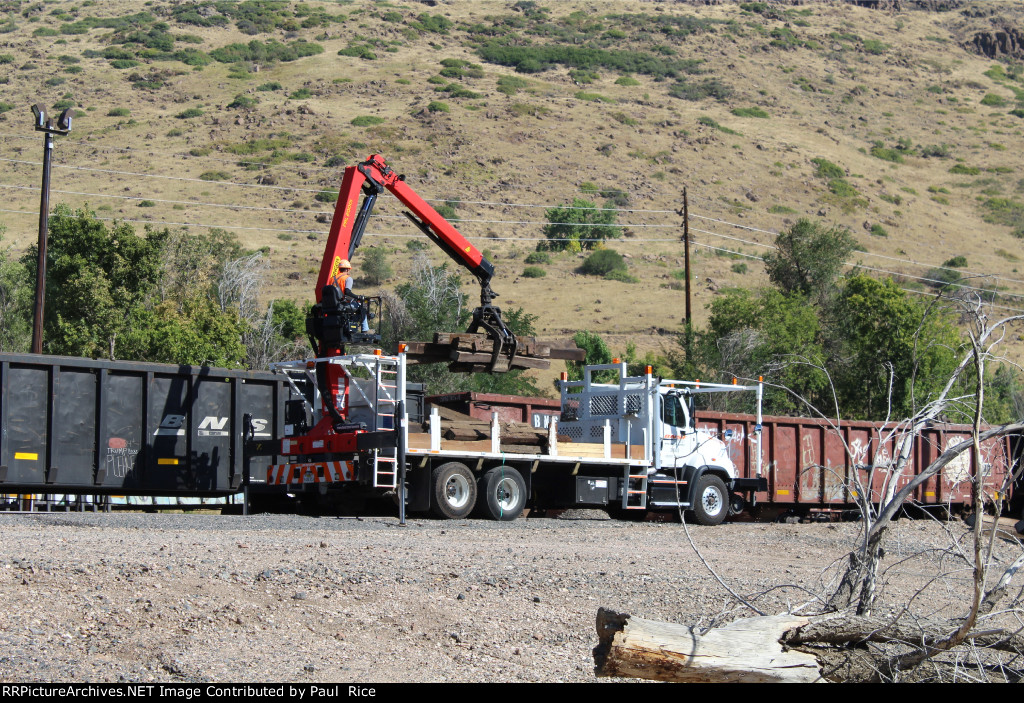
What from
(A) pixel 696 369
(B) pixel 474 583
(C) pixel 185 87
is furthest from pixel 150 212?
(B) pixel 474 583

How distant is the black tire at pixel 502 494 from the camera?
17641 mm

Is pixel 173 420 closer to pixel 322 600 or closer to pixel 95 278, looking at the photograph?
pixel 322 600

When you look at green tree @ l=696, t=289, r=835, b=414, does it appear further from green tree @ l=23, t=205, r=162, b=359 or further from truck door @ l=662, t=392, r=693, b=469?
green tree @ l=23, t=205, r=162, b=359

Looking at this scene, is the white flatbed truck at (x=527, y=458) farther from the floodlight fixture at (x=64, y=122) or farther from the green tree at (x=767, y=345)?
the green tree at (x=767, y=345)

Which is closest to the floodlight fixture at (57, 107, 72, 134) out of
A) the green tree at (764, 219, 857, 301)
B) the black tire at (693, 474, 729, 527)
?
the black tire at (693, 474, 729, 527)

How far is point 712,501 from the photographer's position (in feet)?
66.1

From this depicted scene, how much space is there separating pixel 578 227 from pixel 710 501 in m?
54.3

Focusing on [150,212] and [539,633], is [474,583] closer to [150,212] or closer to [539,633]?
[539,633]

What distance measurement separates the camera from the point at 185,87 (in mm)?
92000

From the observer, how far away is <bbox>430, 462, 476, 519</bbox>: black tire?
17047 millimetres

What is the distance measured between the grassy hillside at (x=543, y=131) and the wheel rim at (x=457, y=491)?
1480 inches

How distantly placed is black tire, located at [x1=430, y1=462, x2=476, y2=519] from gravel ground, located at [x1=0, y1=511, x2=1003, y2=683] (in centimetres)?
298

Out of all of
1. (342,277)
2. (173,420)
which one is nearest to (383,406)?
(342,277)
